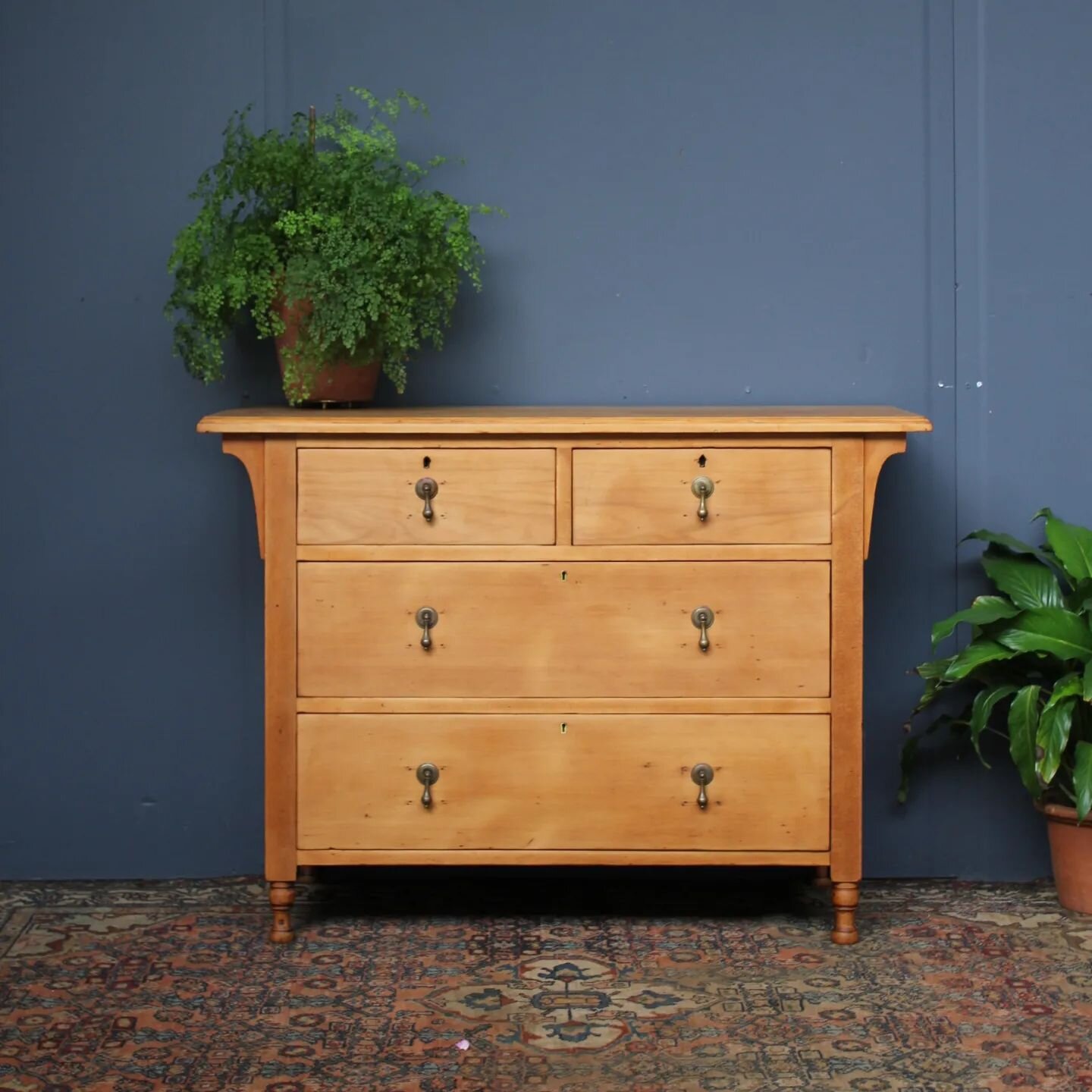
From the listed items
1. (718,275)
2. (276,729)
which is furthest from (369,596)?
(718,275)

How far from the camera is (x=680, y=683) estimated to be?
9.34 feet

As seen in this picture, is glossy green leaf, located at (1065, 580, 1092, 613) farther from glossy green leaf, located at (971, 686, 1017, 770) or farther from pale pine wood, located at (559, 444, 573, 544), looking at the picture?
pale pine wood, located at (559, 444, 573, 544)

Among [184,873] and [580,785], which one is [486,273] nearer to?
[580,785]

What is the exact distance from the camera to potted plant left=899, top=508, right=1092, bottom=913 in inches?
116

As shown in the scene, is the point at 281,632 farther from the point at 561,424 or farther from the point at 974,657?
the point at 974,657

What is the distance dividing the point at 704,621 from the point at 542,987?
2.45 ft

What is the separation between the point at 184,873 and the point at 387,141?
Answer: 1.70 metres

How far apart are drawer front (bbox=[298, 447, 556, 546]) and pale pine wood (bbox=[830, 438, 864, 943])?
0.55 meters

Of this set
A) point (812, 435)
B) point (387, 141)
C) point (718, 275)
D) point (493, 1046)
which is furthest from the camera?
point (718, 275)

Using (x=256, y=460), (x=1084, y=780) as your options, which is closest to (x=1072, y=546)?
(x=1084, y=780)

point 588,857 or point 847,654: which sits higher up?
point 847,654

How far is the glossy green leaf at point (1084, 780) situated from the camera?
288 centimetres

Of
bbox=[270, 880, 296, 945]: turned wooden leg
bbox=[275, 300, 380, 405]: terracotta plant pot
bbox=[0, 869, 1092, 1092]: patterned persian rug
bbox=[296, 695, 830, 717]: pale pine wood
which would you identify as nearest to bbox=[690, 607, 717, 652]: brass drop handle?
bbox=[296, 695, 830, 717]: pale pine wood

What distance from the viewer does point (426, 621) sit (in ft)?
9.29
